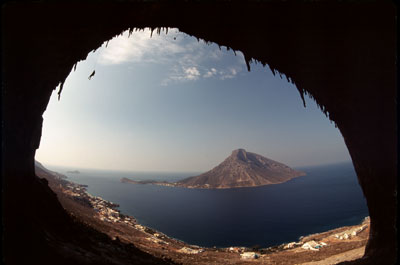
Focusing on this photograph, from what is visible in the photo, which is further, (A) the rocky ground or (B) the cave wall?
(A) the rocky ground

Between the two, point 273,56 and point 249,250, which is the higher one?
point 273,56

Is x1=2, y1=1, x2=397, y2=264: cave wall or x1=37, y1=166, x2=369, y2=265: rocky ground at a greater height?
x1=2, y1=1, x2=397, y2=264: cave wall

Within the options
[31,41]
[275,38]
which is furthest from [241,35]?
[31,41]

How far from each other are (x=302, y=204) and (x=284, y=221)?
3381cm

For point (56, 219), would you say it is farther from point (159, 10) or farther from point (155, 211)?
point (155, 211)

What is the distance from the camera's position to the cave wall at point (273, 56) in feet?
16.6

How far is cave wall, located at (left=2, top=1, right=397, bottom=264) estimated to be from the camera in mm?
5051

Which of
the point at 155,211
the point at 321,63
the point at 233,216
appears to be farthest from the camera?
the point at 155,211

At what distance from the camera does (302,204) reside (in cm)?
9744

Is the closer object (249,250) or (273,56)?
(273,56)

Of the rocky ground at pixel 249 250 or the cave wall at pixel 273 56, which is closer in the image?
the cave wall at pixel 273 56

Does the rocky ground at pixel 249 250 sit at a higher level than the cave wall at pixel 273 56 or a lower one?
lower

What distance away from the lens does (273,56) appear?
7988mm

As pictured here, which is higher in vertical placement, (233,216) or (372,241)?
(372,241)
